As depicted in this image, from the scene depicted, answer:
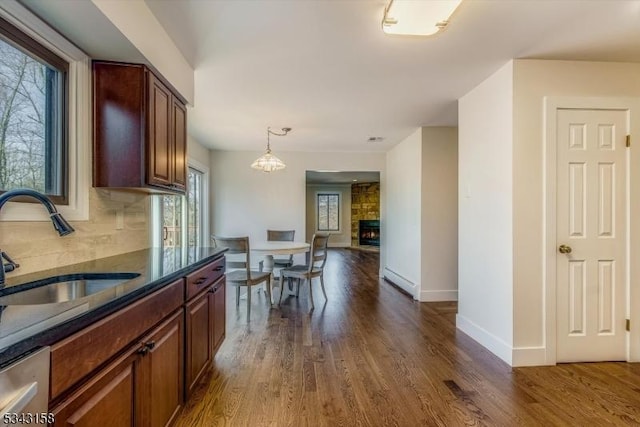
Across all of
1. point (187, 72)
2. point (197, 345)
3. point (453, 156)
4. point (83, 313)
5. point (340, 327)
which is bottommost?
point (340, 327)

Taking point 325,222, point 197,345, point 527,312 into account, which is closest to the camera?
point 197,345

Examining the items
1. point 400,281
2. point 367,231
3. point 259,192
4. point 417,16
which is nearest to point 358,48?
point 417,16

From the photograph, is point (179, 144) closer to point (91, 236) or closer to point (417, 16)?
point (91, 236)

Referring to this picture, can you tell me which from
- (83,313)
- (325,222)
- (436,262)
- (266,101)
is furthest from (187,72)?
(325,222)

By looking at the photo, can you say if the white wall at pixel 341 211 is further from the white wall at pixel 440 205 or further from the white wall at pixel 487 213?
the white wall at pixel 487 213

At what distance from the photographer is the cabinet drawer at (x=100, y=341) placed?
2.79 feet

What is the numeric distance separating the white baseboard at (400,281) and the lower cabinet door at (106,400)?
12.8ft

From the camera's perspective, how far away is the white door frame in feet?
8.24

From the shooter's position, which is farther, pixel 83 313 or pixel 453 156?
pixel 453 156

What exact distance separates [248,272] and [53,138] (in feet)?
7.59

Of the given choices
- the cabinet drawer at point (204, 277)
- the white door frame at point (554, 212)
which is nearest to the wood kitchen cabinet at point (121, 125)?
the cabinet drawer at point (204, 277)

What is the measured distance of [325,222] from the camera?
11.7 m

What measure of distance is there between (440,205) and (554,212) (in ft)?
6.38

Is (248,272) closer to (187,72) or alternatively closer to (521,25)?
(187,72)
